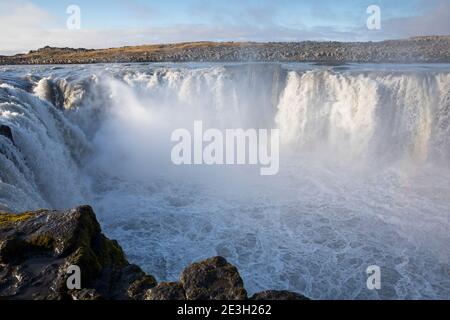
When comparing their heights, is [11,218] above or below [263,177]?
above

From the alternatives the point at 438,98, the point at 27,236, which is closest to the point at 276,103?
the point at 438,98

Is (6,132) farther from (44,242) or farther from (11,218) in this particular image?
(44,242)

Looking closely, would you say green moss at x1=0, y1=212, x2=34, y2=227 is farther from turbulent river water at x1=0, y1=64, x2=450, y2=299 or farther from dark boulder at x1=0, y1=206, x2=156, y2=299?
turbulent river water at x1=0, y1=64, x2=450, y2=299

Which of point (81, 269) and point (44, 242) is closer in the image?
point (81, 269)

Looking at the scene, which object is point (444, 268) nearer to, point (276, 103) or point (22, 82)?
point (276, 103)

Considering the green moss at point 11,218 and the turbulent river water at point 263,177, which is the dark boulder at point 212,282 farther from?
the turbulent river water at point 263,177

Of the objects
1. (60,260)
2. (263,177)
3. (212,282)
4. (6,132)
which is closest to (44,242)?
(60,260)
